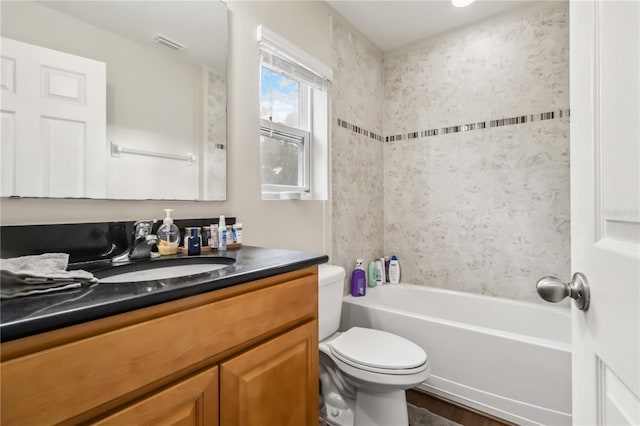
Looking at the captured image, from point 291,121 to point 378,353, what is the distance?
4.74ft

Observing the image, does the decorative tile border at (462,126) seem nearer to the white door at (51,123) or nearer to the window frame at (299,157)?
the window frame at (299,157)

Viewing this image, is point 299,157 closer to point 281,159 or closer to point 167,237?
point 281,159

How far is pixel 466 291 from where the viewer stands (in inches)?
90.3

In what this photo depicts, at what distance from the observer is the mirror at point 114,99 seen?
2.83 ft

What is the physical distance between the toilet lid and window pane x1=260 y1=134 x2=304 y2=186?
0.97 m

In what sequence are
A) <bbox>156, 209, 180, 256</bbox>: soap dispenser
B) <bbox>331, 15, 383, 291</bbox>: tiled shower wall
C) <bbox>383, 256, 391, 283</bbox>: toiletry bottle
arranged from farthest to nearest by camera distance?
<bbox>383, 256, 391, 283</bbox>: toiletry bottle < <bbox>331, 15, 383, 291</bbox>: tiled shower wall < <bbox>156, 209, 180, 256</bbox>: soap dispenser

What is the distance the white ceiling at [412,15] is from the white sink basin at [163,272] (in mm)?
1913

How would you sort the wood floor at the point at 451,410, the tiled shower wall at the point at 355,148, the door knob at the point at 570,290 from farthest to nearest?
the tiled shower wall at the point at 355,148 → the wood floor at the point at 451,410 → the door knob at the point at 570,290

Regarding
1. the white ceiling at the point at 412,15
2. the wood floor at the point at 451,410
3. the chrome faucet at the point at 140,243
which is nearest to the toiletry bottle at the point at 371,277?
the wood floor at the point at 451,410

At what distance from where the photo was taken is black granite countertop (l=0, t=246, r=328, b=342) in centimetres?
46

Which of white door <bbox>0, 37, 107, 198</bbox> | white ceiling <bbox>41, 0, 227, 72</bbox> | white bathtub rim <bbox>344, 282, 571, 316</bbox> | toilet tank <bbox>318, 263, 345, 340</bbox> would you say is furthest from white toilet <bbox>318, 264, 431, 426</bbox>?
white ceiling <bbox>41, 0, 227, 72</bbox>

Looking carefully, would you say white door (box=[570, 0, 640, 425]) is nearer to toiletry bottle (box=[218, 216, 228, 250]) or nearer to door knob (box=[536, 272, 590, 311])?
door knob (box=[536, 272, 590, 311])

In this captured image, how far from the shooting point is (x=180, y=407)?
0.64 m

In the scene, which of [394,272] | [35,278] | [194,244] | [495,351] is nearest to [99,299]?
[35,278]
